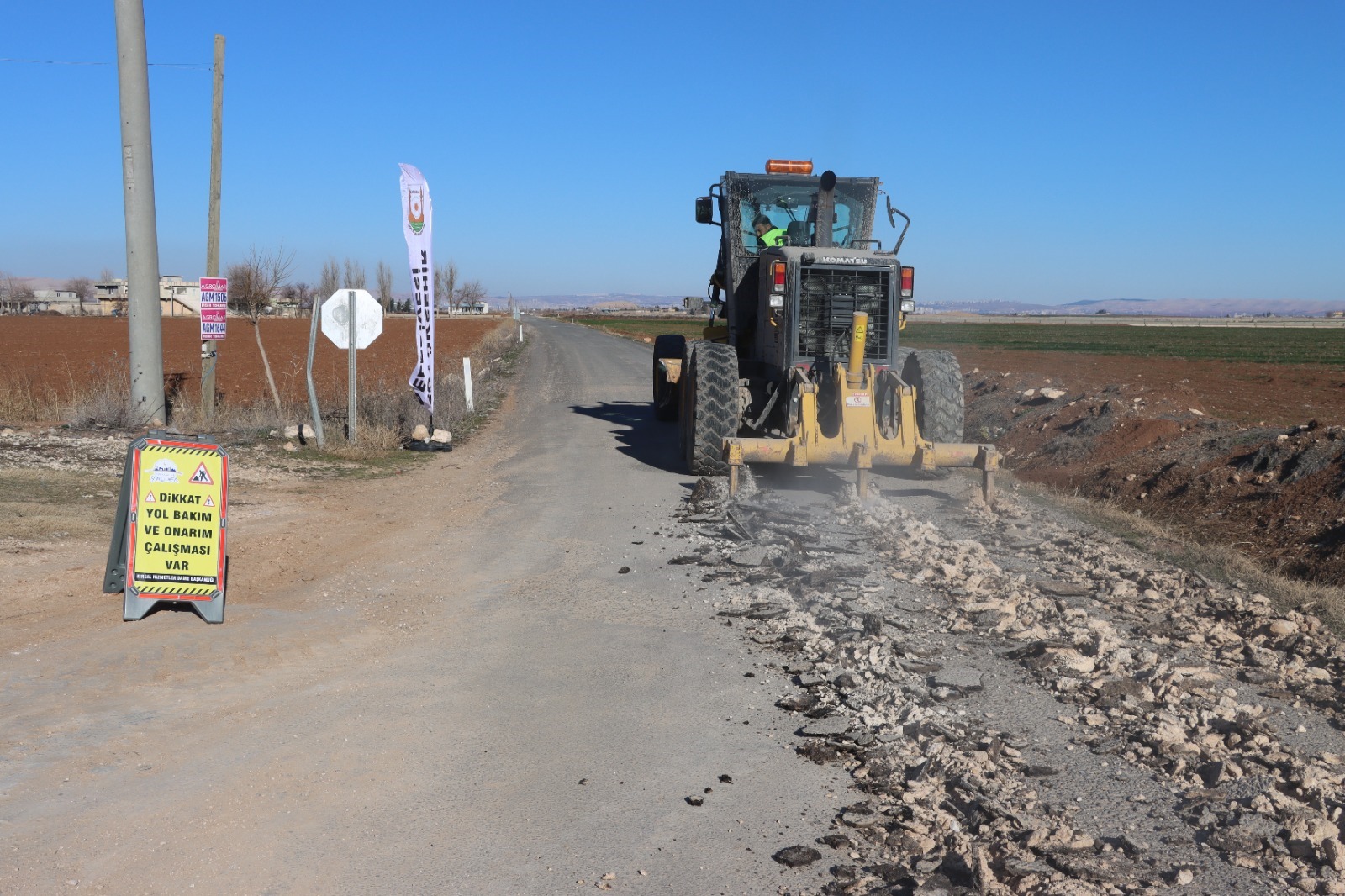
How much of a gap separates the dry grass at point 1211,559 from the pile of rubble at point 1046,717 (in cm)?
31

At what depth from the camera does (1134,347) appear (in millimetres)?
53656

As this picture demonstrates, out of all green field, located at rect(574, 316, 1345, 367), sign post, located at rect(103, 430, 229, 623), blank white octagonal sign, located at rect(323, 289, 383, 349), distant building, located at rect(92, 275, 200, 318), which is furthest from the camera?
distant building, located at rect(92, 275, 200, 318)

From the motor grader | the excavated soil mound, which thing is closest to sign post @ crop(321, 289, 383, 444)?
the motor grader

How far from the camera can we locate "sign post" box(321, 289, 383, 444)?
14.1 m

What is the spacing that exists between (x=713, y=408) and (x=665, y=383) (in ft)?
21.1

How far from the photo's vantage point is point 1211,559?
8.52 meters

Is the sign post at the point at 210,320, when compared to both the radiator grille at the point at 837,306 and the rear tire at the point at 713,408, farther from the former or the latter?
the radiator grille at the point at 837,306

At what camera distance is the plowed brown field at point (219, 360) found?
2362 cm

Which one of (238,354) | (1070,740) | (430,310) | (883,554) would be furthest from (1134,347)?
(1070,740)

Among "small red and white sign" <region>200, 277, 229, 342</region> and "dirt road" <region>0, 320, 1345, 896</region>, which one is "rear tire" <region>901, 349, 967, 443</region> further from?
"small red and white sign" <region>200, 277, 229, 342</region>

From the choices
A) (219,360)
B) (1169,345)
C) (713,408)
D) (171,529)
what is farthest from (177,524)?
(1169,345)

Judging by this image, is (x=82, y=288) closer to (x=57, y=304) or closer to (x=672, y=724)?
(x=57, y=304)

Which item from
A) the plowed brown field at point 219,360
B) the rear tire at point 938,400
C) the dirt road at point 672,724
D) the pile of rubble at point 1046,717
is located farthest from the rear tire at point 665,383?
the pile of rubble at point 1046,717

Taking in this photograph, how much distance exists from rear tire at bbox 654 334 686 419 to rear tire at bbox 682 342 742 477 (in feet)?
18.2
